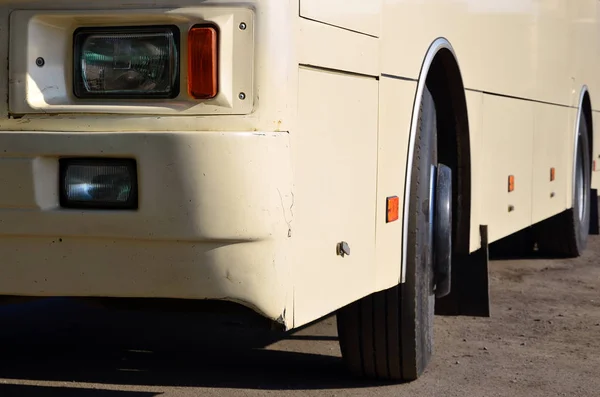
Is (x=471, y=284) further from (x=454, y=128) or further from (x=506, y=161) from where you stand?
(x=454, y=128)

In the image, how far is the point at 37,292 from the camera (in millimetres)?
3490

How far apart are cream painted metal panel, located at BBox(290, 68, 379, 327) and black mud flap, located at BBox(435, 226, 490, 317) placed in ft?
5.70

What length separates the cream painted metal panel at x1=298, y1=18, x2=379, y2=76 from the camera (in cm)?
346

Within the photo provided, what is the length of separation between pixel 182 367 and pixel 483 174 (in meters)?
1.67

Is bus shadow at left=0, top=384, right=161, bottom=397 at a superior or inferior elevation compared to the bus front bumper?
inferior

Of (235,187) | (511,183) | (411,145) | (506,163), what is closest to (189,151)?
(235,187)

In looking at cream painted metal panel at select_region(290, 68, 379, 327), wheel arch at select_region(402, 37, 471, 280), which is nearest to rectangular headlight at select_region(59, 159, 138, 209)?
cream painted metal panel at select_region(290, 68, 379, 327)

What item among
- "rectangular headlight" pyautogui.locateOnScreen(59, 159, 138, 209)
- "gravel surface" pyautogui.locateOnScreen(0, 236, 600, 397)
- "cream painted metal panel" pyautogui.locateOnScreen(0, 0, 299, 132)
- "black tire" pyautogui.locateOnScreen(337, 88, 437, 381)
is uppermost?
"cream painted metal panel" pyautogui.locateOnScreen(0, 0, 299, 132)

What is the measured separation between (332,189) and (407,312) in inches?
44.0

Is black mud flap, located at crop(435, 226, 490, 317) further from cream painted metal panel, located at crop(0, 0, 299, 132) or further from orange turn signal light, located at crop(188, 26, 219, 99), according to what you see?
orange turn signal light, located at crop(188, 26, 219, 99)

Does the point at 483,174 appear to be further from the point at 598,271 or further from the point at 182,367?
the point at 598,271

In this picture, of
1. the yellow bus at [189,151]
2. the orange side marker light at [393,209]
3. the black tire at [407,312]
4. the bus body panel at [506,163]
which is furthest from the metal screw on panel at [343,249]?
the bus body panel at [506,163]

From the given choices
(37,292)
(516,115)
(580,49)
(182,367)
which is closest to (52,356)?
(182,367)

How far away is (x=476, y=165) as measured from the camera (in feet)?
17.9
